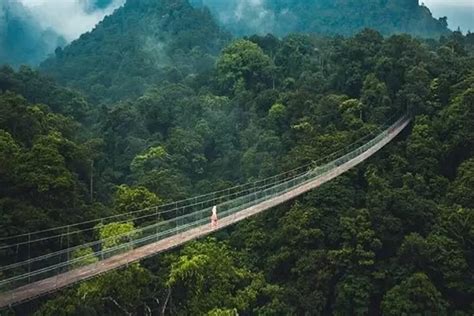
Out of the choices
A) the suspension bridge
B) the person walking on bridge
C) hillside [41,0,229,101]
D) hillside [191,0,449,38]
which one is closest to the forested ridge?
the suspension bridge

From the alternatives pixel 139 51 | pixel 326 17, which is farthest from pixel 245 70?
pixel 326 17

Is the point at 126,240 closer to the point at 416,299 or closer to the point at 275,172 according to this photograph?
the point at 416,299

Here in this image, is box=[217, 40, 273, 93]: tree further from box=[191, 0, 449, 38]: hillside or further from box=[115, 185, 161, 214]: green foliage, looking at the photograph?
box=[191, 0, 449, 38]: hillside

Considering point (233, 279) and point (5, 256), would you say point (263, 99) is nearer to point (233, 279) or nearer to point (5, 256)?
point (233, 279)

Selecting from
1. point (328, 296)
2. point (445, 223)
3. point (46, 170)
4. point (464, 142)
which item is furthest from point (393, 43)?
point (46, 170)

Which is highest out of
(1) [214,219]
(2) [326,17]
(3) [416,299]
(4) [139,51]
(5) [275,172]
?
(2) [326,17]

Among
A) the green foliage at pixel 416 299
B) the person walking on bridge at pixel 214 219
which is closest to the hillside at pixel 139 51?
the green foliage at pixel 416 299

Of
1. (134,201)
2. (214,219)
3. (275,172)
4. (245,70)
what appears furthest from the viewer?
(245,70)
